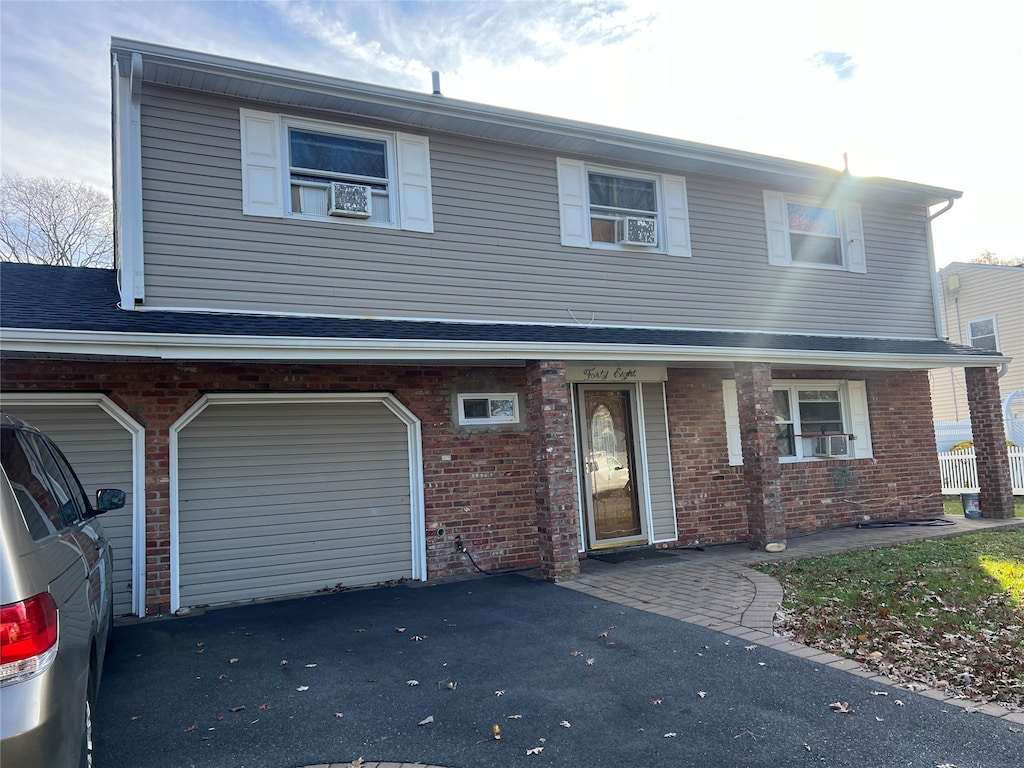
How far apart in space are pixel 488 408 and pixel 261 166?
147 inches

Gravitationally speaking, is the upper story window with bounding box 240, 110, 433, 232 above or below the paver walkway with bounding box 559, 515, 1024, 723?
above

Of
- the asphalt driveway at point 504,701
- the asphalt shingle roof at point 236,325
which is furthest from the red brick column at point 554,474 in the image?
the asphalt driveway at point 504,701

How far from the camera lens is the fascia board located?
568cm

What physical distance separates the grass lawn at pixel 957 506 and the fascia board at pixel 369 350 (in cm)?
446

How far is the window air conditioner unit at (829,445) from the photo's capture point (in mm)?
10922

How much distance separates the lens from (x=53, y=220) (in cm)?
2127

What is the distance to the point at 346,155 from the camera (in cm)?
796

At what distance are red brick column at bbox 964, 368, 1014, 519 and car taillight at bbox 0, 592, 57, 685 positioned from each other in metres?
12.2

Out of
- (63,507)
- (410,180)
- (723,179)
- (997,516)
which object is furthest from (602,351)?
(997,516)

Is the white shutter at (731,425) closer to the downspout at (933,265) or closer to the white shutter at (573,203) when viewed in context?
the white shutter at (573,203)

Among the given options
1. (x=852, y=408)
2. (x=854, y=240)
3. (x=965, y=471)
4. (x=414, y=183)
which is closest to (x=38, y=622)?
(x=414, y=183)

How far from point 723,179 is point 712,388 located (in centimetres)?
308

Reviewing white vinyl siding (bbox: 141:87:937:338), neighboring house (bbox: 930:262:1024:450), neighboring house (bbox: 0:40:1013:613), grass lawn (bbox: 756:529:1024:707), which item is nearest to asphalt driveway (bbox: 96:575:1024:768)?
grass lawn (bbox: 756:529:1024:707)

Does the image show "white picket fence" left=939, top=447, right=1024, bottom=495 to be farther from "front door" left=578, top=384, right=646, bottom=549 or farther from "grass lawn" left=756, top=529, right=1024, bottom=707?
"front door" left=578, top=384, right=646, bottom=549
